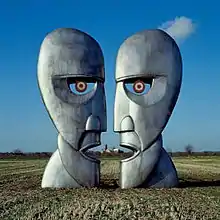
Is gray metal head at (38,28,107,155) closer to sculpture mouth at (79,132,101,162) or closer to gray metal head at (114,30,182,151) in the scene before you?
sculpture mouth at (79,132,101,162)

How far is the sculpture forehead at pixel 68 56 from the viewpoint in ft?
48.6

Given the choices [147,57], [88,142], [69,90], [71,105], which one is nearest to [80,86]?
[69,90]

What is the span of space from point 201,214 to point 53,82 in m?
6.87

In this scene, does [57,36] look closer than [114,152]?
Yes

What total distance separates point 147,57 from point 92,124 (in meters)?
2.99

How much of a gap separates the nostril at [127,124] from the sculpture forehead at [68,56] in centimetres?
176

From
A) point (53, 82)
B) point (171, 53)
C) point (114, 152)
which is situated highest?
point (171, 53)

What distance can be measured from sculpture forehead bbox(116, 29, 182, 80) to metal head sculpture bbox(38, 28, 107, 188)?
3.29ft

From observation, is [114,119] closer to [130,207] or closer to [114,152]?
[130,207]

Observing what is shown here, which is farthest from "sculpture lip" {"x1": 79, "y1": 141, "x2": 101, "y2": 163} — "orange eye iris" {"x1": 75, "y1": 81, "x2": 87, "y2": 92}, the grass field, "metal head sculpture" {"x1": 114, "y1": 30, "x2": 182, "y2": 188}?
"orange eye iris" {"x1": 75, "y1": 81, "x2": 87, "y2": 92}

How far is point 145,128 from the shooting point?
48.5ft

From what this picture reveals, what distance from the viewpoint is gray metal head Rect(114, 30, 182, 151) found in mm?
14750

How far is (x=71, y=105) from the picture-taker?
1474 cm

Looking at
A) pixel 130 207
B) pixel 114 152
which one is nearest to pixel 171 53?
pixel 130 207
